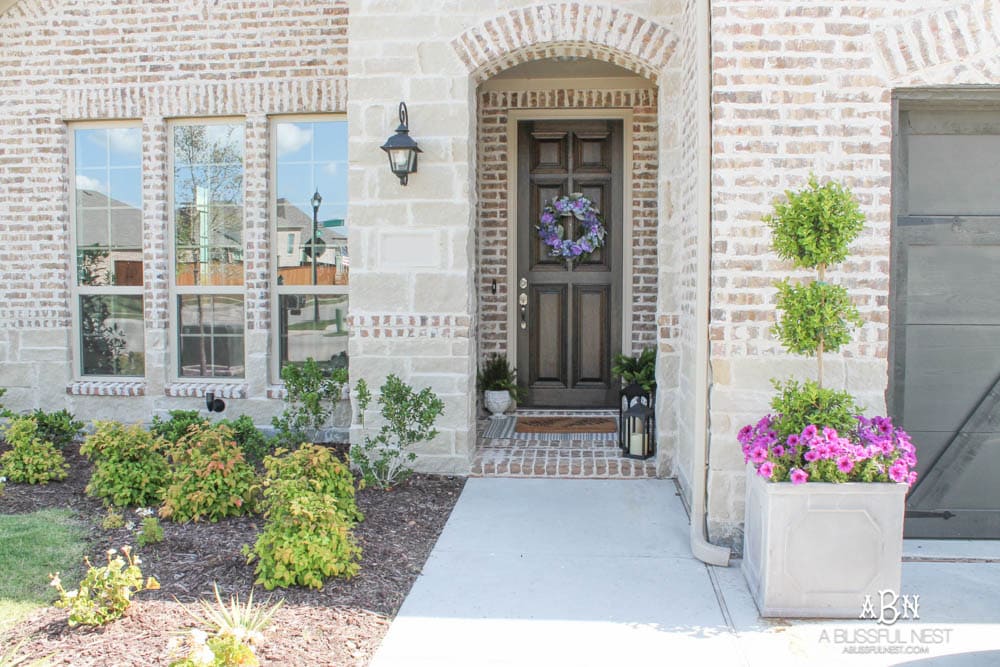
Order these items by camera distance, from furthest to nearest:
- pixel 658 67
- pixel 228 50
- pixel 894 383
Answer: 1. pixel 228 50
2. pixel 658 67
3. pixel 894 383

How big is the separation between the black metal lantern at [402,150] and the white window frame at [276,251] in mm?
1252

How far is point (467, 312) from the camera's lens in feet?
16.4

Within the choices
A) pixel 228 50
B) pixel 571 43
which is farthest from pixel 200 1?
pixel 571 43

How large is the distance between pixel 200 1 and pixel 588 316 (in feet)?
12.9

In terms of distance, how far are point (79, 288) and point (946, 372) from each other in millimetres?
6189

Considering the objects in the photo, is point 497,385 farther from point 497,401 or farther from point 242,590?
point 242,590

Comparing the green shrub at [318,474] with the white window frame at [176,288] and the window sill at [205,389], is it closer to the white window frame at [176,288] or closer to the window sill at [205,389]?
the window sill at [205,389]

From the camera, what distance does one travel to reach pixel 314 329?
611 cm

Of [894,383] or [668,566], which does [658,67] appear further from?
[668,566]

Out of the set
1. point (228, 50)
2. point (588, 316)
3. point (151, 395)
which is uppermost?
point (228, 50)

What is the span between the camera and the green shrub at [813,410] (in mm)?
3199

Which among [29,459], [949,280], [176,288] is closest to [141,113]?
[176,288]

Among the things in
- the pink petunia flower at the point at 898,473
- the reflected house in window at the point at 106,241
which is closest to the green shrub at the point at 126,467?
the reflected house in window at the point at 106,241

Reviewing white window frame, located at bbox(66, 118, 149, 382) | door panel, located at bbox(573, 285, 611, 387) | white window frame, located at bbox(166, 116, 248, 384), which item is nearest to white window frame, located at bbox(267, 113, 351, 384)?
white window frame, located at bbox(166, 116, 248, 384)
